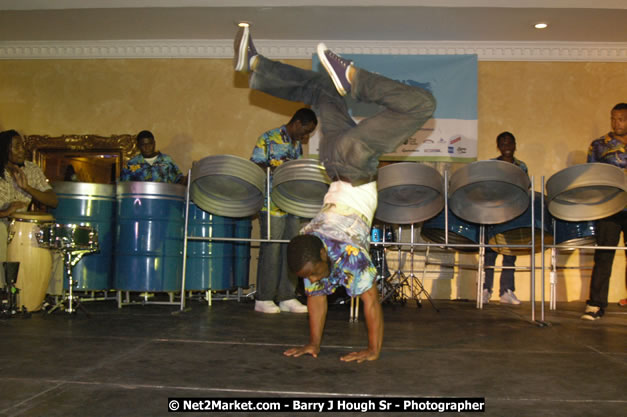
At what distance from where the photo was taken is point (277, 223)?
378 centimetres

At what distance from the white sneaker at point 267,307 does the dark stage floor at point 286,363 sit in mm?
249

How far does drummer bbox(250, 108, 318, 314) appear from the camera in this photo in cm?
375

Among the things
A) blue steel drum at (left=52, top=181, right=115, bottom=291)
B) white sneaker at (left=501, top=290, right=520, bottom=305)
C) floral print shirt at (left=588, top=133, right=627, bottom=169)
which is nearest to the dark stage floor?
blue steel drum at (left=52, top=181, right=115, bottom=291)

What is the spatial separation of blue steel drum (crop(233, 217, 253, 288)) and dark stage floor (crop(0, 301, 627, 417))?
918mm

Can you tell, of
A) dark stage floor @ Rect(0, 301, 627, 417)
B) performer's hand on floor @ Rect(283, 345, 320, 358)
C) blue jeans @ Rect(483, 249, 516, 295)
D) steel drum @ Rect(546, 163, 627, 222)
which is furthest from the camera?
blue jeans @ Rect(483, 249, 516, 295)

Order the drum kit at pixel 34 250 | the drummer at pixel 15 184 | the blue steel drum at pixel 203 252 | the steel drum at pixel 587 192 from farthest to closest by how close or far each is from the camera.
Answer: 1. the blue steel drum at pixel 203 252
2. the drummer at pixel 15 184
3. the drum kit at pixel 34 250
4. the steel drum at pixel 587 192

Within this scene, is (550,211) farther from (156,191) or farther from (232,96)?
(232,96)

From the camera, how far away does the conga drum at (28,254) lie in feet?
11.5

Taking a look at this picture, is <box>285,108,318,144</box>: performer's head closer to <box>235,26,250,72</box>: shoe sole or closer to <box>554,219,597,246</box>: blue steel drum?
<box>235,26,250,72</box>: shoe sole

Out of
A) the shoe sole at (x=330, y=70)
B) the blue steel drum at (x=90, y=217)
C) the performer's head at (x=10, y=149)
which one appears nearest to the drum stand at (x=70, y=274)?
the blue steel drum at (x=90, y=217)

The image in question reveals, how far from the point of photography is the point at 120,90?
557 centimetres

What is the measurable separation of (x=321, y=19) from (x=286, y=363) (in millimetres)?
3463

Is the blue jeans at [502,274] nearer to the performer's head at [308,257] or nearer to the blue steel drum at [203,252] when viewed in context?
the blue steel drum at [203,252]

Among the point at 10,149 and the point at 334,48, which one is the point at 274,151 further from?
the point at 334,48
